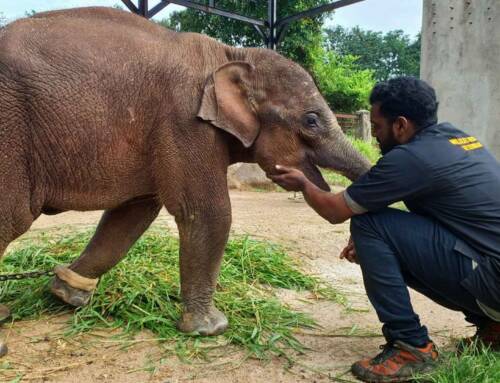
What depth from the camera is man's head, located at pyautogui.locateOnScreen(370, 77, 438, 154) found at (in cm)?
288

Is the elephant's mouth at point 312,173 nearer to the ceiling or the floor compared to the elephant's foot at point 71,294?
nearer to the ceiling

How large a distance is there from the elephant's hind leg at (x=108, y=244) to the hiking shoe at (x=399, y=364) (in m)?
1.69

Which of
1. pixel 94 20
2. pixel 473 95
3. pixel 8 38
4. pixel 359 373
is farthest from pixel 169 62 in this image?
pixel 473 95

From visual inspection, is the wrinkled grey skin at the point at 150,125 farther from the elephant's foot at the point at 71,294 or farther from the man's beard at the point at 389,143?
the elephant's foot at the point at 71,294

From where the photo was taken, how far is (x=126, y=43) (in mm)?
3123

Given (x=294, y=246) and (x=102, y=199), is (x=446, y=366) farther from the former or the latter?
(x=294, y=246)

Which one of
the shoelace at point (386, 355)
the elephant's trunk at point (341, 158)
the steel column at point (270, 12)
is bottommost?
the shoelace at point (386, 355)

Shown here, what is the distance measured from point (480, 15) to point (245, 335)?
5.65 metres

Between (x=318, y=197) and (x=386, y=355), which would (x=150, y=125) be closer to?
(x=318, y=197)

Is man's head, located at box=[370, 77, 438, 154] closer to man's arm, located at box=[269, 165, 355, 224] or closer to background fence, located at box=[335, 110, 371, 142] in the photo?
man's arm, located at box=[269, 165, 355, 224]

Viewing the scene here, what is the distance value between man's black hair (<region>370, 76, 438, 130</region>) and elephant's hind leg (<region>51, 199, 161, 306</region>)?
163cm

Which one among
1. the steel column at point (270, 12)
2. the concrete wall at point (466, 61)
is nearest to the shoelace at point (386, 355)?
the concrete wall at point (466, 61)

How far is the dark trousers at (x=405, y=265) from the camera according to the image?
2.76 meters

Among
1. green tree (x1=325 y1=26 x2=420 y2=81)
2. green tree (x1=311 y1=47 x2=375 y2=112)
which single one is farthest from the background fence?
green tree (x1=325 y1=26 x2=420 y2=81)
